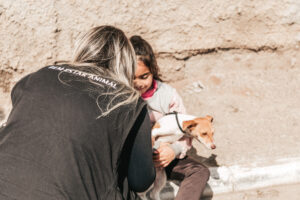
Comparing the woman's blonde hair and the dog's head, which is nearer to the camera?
the woman's blonde hair

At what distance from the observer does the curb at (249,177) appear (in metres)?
2.77

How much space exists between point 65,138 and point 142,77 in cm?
127

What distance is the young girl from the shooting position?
2.31 metres

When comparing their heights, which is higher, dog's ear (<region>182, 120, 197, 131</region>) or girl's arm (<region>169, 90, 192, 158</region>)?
dog's ear (<region>182, 120, 197, 131</region>)

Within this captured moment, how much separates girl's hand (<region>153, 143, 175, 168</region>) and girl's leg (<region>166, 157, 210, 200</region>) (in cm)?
28

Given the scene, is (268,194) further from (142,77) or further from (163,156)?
(142,77)

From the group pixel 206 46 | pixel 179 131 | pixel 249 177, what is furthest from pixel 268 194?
pixel 206 46

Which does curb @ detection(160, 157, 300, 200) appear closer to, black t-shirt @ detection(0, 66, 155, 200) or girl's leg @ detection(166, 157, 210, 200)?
girl's leg @ detection(166, 157, 210, 200)

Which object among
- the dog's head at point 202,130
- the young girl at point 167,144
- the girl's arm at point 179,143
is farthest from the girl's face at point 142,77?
the dog's head at point 202,130

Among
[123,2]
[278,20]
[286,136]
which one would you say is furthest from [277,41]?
[123,2]

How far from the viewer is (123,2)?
136 inches

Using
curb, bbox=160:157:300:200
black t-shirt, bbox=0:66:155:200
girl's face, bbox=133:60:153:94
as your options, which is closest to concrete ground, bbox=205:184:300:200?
curb, bbox=160:157:300:200

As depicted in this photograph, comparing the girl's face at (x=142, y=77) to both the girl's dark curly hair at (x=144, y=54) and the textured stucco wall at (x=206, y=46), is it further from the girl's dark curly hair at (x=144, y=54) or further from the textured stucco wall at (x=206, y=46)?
the textured stucco wall at (x=206, y=46)

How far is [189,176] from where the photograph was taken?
243cm
